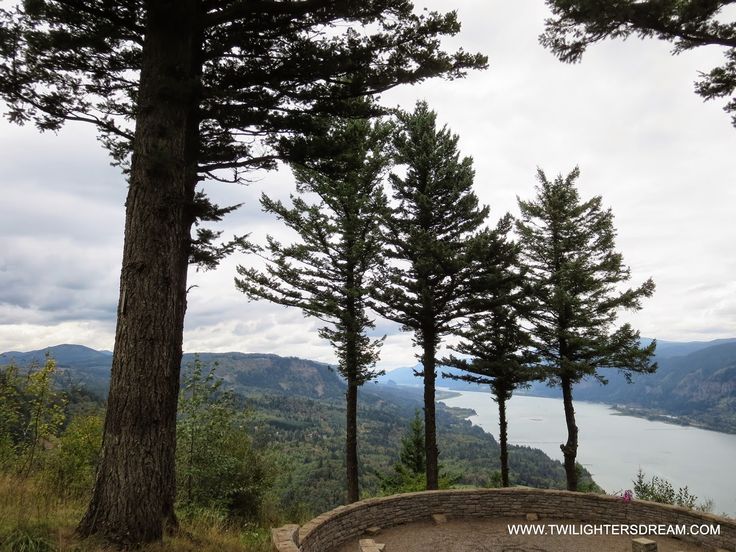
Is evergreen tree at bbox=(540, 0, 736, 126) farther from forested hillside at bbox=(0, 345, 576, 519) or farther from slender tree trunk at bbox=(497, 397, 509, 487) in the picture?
slender tree trunk at bbox=(497, 397, 509, 487)

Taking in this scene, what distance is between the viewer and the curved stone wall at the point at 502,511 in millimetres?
8141

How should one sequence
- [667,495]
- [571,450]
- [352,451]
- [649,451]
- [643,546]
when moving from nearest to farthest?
[643,546] → [352,451] → [571,450] → [667,495] → [649,451]

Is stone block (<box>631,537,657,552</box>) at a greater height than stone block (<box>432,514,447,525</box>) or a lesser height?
greater

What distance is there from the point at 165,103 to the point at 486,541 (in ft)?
32.2

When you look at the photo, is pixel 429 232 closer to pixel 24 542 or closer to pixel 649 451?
pixel 24 542

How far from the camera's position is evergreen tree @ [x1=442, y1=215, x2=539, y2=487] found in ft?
47.8

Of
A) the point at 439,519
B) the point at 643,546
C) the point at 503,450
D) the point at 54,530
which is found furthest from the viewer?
the point at 503,450

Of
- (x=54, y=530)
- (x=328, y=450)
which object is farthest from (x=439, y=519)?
(x=328, y=450)

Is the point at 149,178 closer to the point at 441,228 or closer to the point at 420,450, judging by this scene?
the point at 441,228

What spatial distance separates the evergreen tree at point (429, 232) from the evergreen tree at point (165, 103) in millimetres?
8110

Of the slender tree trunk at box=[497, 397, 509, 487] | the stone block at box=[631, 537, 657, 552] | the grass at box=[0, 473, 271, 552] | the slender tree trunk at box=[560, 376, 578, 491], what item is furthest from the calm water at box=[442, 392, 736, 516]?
the grass at box=[0, 473, 271, 552]

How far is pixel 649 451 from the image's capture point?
109 meters

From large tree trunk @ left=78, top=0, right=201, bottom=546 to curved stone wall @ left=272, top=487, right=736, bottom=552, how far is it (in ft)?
11.2

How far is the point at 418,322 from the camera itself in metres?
Answer: 15.2
